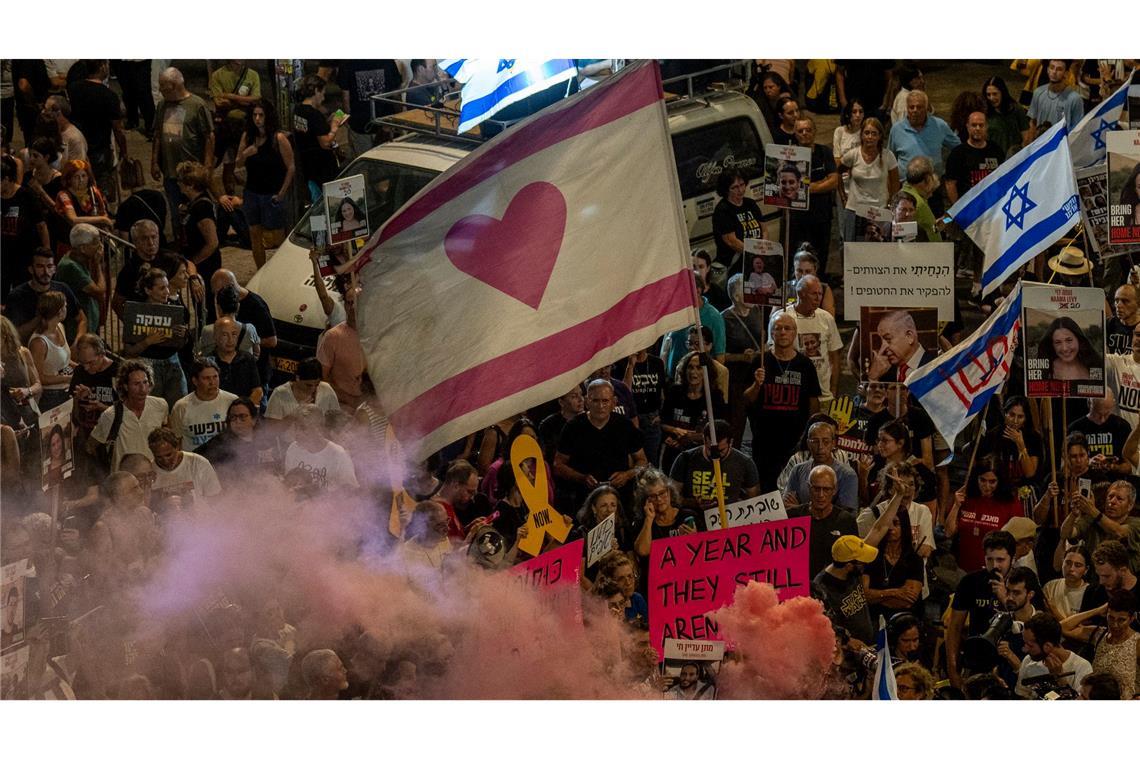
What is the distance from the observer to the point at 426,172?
11766 mm

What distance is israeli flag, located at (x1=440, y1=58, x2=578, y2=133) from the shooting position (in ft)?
36.8

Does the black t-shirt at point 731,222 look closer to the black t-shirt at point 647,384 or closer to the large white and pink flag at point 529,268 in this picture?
the black t-shirt at point 647,384

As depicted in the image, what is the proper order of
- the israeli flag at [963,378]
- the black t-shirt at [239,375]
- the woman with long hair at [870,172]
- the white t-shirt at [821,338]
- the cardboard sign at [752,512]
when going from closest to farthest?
1. the cardboard sign at [752,512]
2. the israeli flag at [963,378]
3. the black t-shirt at [239,375]
4. the white t-shirt at [821,338]
5. the woman with long hair at [870,172]

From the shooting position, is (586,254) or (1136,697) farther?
(1136,697)

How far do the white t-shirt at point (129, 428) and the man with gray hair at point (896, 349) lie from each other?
3.83 m

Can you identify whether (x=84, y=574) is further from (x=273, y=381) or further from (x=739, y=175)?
(x=739, y=175)

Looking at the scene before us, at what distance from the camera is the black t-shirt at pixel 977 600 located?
10820 millimetres

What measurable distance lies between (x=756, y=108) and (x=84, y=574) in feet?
15.3

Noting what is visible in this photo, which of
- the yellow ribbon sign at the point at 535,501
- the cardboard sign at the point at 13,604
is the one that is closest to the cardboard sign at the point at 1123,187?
the yellow ribbon sign at the point at 535,501

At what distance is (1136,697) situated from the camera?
10758 millimetres

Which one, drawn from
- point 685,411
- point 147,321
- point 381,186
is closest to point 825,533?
point 685,411

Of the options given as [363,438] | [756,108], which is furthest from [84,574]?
[756,108]

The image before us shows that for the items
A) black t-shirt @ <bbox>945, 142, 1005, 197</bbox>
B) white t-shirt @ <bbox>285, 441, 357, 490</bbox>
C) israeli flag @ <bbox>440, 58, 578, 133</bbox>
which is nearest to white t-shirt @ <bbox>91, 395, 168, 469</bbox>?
white t-shirt @ <bbox>285, 441, 357, 490</bbox>

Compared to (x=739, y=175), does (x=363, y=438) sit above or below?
below
